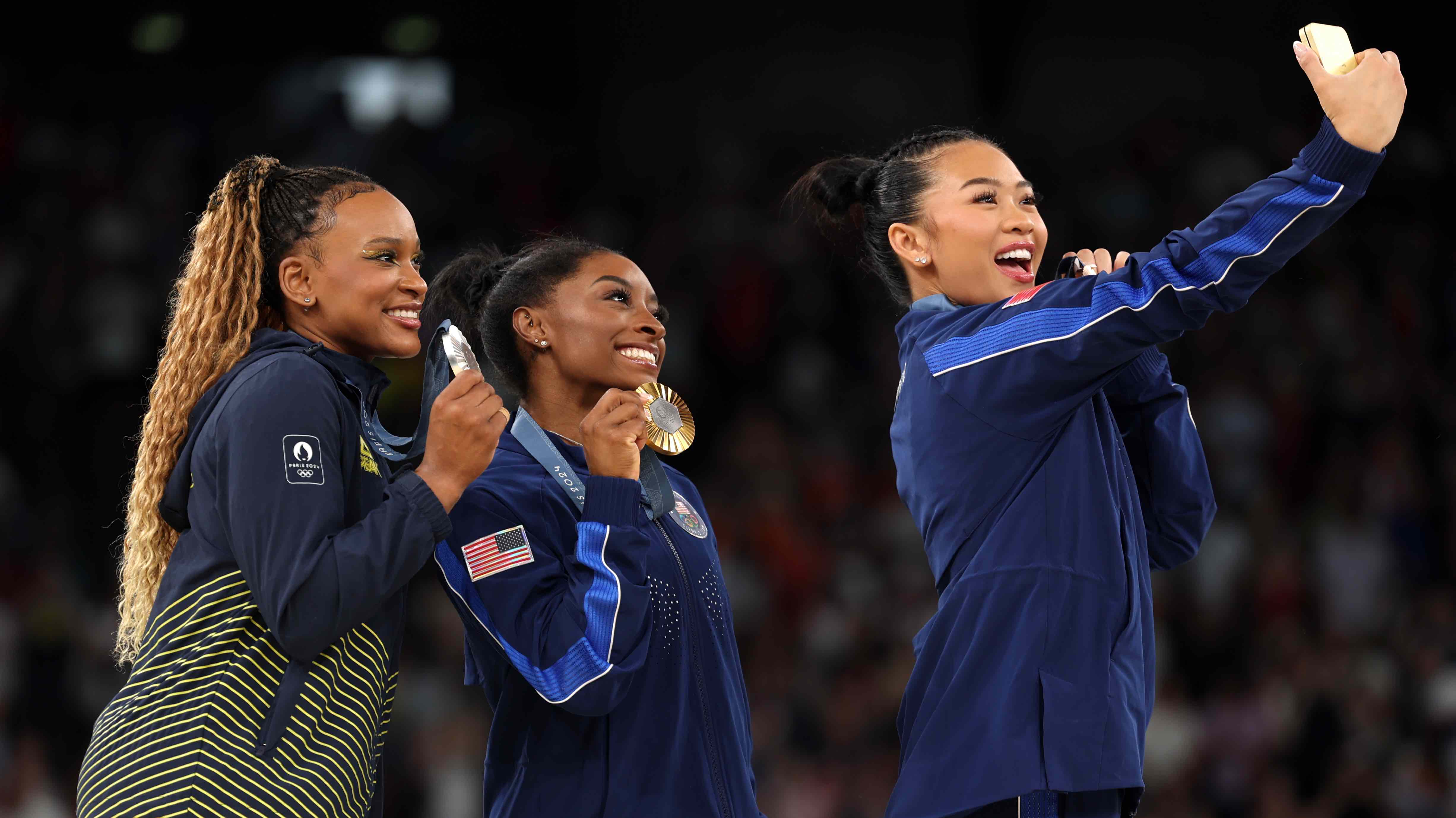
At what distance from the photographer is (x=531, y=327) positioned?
11.2 ft

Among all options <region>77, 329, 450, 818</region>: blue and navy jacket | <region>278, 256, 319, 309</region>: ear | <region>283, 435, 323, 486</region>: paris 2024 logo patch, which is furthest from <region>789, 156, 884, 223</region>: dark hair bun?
<region>283, 435, 323, 486</region>: paris 2024 logo patch

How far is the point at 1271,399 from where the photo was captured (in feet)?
26.4

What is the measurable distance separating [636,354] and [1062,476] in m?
1.13

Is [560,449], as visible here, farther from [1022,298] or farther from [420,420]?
[1022,298]

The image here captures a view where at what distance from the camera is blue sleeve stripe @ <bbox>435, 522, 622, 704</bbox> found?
9.08ft

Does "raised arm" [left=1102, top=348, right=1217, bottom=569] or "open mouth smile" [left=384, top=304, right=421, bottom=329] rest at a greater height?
"open mouth smile" [left=384, top=304, right=421, bottom=329]

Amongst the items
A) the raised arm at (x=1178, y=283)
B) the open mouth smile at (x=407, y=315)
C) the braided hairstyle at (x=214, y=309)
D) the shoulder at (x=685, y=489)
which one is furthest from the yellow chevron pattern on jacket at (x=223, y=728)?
the raised arm at (x=1178, y=283)

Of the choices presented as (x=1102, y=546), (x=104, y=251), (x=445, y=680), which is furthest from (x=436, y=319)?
(x=104, y=251)

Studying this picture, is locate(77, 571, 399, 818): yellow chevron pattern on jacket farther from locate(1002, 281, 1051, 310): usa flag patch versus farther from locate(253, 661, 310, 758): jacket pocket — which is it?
locate(1002, 281, 1051, 310): usa flag patch

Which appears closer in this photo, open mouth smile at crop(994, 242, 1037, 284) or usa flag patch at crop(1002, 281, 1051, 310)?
usa flag patch at crop(1002, 281, 1051, 310)

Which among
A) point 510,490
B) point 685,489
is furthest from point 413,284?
point 685,489

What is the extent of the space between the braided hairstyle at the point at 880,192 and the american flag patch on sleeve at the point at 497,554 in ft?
3.32

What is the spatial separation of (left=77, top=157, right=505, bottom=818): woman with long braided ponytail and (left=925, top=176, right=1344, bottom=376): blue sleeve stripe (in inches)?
36.7

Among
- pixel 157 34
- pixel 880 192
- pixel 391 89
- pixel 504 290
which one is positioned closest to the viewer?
pixel 880 192
